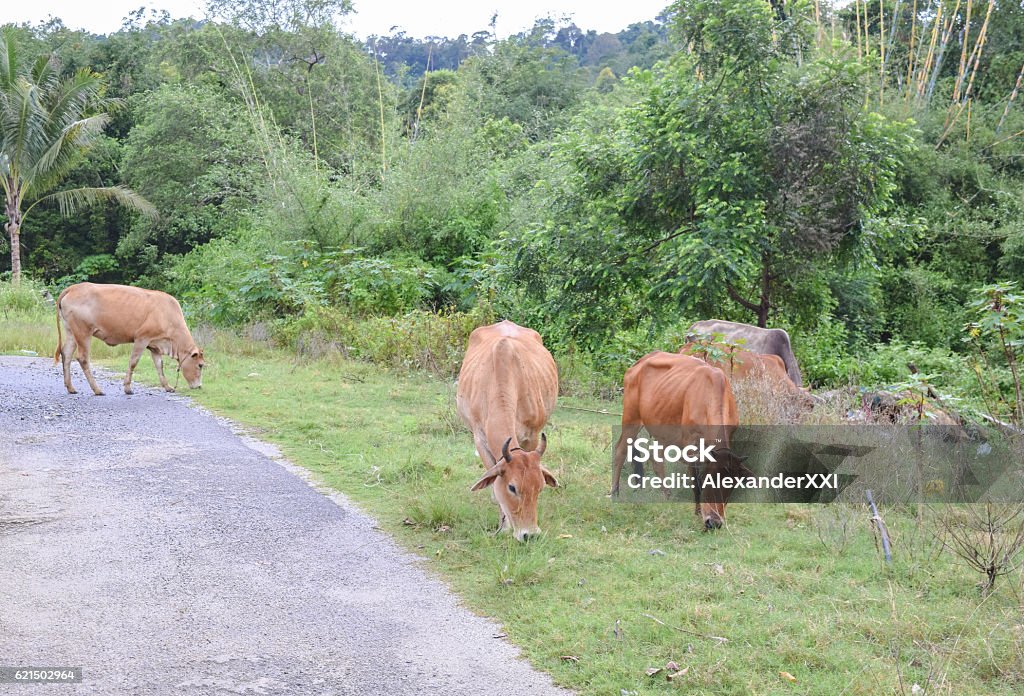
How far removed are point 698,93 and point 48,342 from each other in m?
13.0

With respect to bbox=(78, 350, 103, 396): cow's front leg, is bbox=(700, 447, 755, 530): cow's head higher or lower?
higher

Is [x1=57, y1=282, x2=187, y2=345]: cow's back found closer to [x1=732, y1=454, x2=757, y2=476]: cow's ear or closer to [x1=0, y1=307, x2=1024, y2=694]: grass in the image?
[x1=0, y1=307, x2=1024, y2=694]: grass

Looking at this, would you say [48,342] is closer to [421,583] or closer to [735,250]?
[735,250]

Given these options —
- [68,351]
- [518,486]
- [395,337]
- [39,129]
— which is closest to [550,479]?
[518,486]

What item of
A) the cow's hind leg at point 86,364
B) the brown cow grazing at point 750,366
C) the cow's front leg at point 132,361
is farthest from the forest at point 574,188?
the cow's hind leg at point 86,364

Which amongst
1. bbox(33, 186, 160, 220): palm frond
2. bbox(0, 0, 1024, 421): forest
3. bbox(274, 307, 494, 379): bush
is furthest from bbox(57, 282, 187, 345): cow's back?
bbox(33, 186, 160, 220): palm frond

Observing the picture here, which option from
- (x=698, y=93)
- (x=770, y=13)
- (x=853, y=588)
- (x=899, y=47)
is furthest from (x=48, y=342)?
(x=899, y=47)

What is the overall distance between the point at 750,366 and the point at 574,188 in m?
5.35

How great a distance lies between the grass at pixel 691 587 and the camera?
429 centimetres

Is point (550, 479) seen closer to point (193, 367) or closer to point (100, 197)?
point (193, 367)

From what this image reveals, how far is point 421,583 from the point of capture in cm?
555

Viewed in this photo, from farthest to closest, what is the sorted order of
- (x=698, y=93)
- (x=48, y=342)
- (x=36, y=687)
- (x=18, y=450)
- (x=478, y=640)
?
(x=48, y=342), (x=698, y=93), (x=18, y=450), (x=478, y=640), (x=36, y=687)

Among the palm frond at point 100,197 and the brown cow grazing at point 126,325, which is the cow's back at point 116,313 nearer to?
the brown cow grazing at point 126,325

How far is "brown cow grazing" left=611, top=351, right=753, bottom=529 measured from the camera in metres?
6.69
